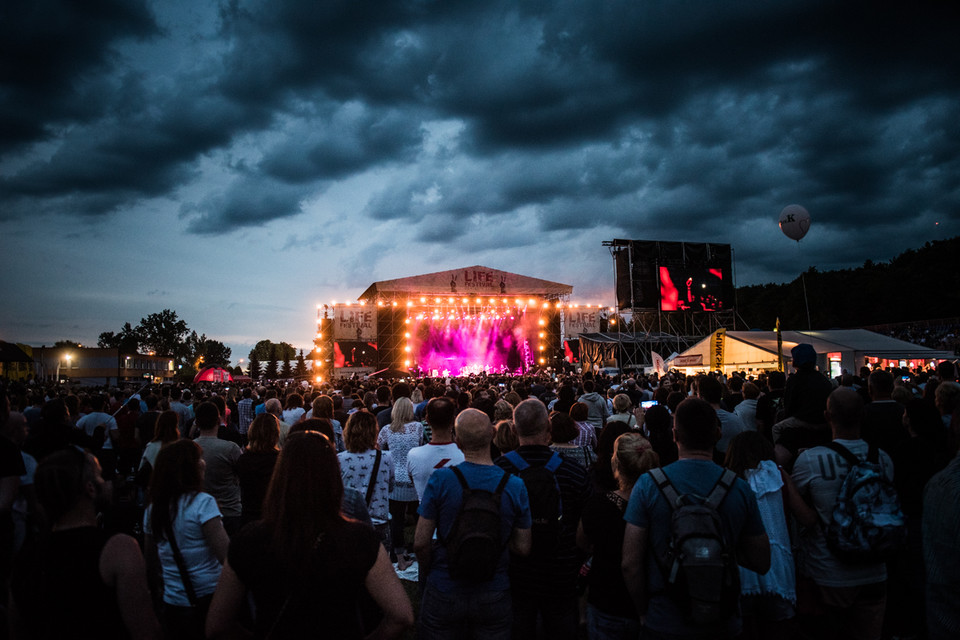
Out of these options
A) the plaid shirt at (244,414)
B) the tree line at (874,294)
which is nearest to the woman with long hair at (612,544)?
the plaid shirt at (244,414)

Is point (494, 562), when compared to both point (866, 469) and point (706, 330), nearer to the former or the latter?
point (866, 469)

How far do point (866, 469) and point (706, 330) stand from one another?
38371 millimetres

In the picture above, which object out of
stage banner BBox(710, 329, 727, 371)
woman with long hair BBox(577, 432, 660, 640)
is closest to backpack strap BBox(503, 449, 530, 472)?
woman with long hair BBox(577, 432, 660, 640)

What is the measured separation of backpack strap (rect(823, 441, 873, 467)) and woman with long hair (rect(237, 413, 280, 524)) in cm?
369

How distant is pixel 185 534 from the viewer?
2.85m

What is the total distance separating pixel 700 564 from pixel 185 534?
252cm

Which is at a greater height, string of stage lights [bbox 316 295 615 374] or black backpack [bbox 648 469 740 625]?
string of stage lights [bbox 316 295 615 374]

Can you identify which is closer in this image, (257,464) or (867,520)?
(867,520)

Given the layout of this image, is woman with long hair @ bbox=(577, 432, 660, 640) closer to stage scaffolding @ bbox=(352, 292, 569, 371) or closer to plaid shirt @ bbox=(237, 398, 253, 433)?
plaid shirt @ bbox=(237, 398, 253, 433)

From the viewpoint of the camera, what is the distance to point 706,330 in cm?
3853

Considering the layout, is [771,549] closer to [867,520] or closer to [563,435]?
[867,520]

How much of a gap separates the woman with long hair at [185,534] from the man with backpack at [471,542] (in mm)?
1123

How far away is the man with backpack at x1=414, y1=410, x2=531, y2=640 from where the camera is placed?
2.50m

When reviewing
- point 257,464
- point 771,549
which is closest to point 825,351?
point 771,549
